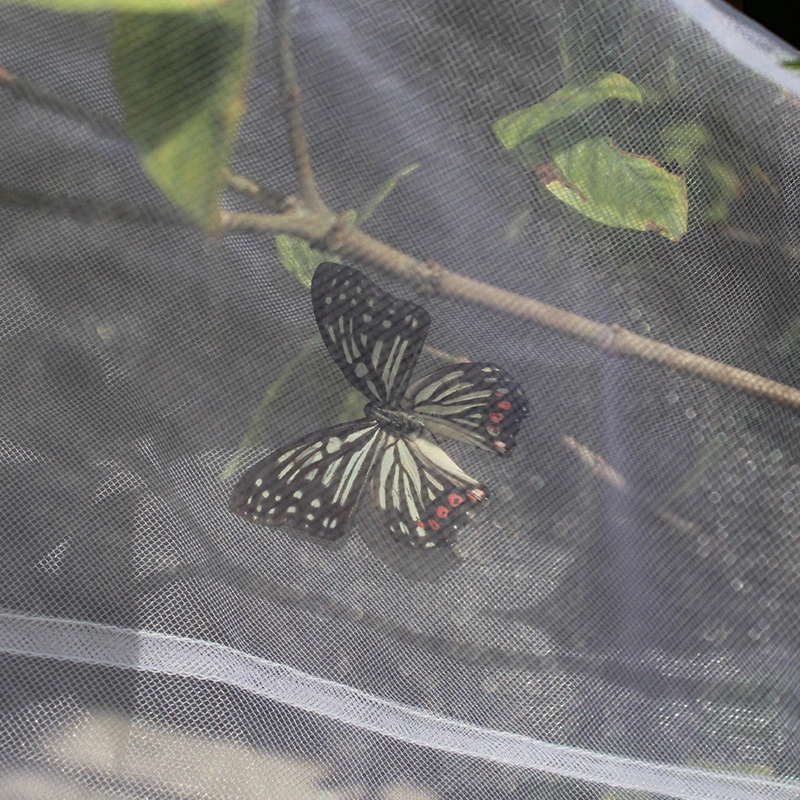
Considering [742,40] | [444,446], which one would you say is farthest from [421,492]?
[742,40]

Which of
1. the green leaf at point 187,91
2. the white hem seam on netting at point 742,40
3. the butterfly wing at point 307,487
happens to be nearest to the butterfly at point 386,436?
the butterfly wing at point 307,487

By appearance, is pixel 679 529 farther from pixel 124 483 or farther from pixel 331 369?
pixel 124 483

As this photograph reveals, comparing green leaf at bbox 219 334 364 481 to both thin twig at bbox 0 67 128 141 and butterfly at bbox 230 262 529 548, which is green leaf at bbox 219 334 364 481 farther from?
thin twig at bbox 0 67 128 141

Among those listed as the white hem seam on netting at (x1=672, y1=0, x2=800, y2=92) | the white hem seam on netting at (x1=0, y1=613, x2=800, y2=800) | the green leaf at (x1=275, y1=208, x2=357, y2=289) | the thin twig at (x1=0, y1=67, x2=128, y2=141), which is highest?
the white hem seam on netting at (x1=672, y1=0, x2=800, y2=92)

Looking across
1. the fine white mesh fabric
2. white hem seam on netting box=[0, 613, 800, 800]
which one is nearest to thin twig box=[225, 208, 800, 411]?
the fine white mesh fabric

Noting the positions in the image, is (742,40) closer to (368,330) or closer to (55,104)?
(368,330)

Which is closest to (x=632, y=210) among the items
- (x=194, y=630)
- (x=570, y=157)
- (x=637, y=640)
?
(x=570, y=157)

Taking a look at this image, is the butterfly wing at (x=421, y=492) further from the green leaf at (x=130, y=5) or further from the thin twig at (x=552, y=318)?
the green leaf at (x=130, y=5)
